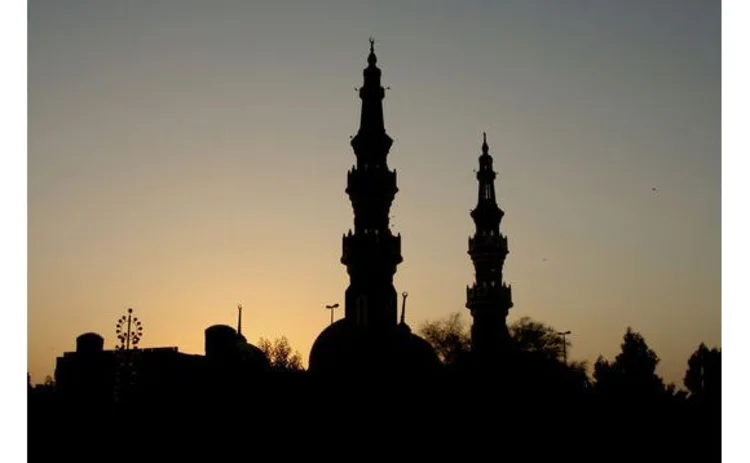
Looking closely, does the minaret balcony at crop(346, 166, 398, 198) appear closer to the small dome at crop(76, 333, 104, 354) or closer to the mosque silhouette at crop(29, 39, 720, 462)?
the mosque silhouette at crop(29, 39, 720, 462)

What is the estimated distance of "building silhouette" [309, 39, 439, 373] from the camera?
180ft

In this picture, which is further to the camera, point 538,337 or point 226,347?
point 538,337

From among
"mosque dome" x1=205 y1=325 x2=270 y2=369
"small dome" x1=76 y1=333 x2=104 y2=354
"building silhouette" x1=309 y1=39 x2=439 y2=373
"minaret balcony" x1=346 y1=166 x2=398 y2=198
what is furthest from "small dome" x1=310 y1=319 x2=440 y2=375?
"small dome" x1=76 y1=333 x2=104 y2=354

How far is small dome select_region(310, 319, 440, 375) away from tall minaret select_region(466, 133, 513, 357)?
924 cm

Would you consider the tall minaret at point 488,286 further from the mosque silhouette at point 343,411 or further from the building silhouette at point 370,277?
the mosque silhouette at point 343,411

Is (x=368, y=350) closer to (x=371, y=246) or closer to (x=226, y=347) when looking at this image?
(x=371, y=246)

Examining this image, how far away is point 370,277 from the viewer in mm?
57250

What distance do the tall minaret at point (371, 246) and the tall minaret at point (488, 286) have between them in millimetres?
11299

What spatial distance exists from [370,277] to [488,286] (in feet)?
43.6

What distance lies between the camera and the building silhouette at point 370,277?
5491 cm

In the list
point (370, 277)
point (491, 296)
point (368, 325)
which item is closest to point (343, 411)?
point (368, 325)

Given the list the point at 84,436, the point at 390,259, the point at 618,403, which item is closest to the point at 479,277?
the point at 390,259

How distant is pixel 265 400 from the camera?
125 feet

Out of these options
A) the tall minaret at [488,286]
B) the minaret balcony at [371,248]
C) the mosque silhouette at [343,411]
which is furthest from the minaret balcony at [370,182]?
the tall minaret at [488,286]
